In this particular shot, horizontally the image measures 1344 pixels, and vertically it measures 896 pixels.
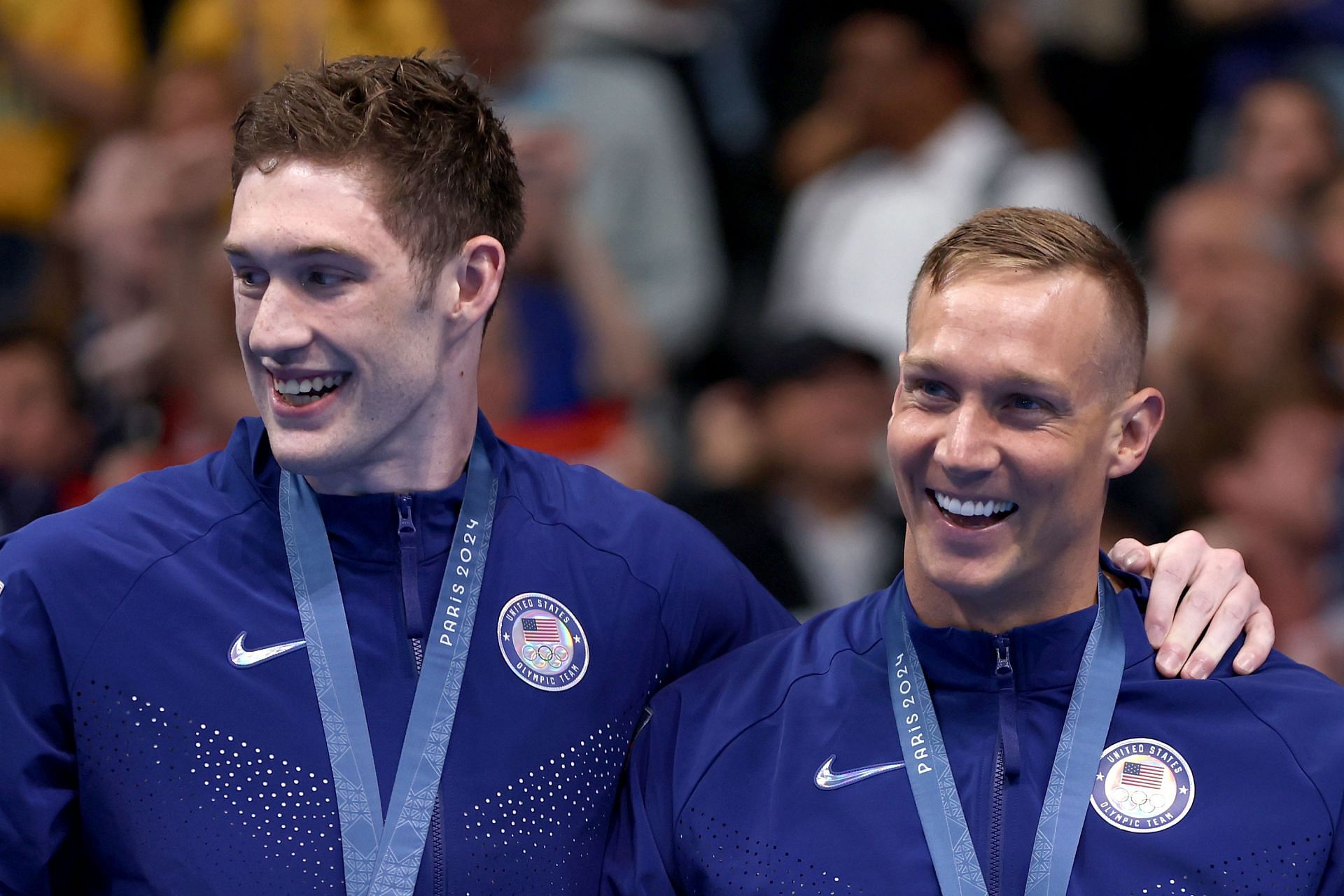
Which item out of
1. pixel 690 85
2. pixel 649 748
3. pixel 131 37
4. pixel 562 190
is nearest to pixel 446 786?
pixel 649 748

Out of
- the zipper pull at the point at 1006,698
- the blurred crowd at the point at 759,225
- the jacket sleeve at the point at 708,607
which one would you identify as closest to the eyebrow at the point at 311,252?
the jacket sleeve at the point at 708,607

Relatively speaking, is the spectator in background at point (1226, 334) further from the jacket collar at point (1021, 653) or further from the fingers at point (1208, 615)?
the jacket collar at point (1021, 653)

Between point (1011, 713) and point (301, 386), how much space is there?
1.41 m

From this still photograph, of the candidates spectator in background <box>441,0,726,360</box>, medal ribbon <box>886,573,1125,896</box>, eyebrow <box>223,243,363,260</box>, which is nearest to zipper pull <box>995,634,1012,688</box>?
medal ribbon <box>886,573,1125,896</box>

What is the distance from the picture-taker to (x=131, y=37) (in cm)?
799

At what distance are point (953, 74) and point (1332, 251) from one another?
173 cm

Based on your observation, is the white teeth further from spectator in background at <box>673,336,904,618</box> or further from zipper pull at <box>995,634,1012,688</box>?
spectator in background at <box>673,336,904,618</box>

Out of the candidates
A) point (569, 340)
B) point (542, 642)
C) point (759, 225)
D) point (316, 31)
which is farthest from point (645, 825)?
point (759, 225)

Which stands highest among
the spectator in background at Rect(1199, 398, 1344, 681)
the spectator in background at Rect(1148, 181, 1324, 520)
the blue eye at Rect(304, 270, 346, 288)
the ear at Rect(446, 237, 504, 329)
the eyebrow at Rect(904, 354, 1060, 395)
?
the blue eye at Rect(304, 270, 346, 288)

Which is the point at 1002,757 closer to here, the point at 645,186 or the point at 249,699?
the point at 249,699

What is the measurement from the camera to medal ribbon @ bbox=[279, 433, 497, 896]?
2975 millimetres

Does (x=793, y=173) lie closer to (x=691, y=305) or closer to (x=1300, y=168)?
(x=691, y=305)

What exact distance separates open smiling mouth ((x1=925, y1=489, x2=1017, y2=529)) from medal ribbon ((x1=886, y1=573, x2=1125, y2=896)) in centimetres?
25

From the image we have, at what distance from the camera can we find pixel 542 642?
323cm
